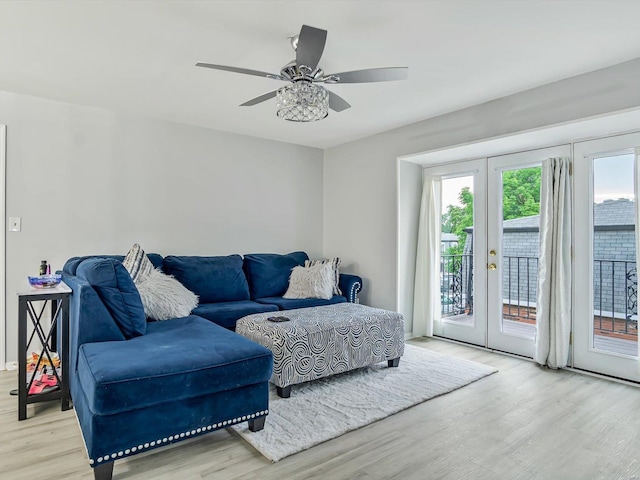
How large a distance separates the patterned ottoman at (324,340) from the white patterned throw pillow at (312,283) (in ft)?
2.48

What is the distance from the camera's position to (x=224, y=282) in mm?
4152

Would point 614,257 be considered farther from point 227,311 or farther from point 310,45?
point 227,311

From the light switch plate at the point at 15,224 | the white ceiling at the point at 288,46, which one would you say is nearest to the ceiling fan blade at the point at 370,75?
the white ceiling at the point at 288,46

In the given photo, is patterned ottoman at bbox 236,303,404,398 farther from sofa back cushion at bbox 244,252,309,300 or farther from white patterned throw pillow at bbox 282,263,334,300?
sofa back cushion at bbox 244,252,309,300

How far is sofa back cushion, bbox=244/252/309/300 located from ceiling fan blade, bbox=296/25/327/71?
8.66 feet

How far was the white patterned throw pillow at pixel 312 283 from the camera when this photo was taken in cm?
432

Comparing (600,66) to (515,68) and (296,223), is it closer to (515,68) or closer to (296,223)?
(515,68)

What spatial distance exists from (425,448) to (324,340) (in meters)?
1.04

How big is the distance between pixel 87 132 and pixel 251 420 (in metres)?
3.18

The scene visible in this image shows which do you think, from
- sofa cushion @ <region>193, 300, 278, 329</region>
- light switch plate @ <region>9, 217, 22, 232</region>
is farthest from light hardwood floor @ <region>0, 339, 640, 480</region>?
light switch plate @ <region>9, 217, 22, 232</region>

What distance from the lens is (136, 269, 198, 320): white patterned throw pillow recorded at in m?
3.18

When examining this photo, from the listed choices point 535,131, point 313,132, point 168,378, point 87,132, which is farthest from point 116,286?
point 535,131

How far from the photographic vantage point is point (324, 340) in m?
2.96

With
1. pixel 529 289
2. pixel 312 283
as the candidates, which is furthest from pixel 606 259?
pixel 312 283
